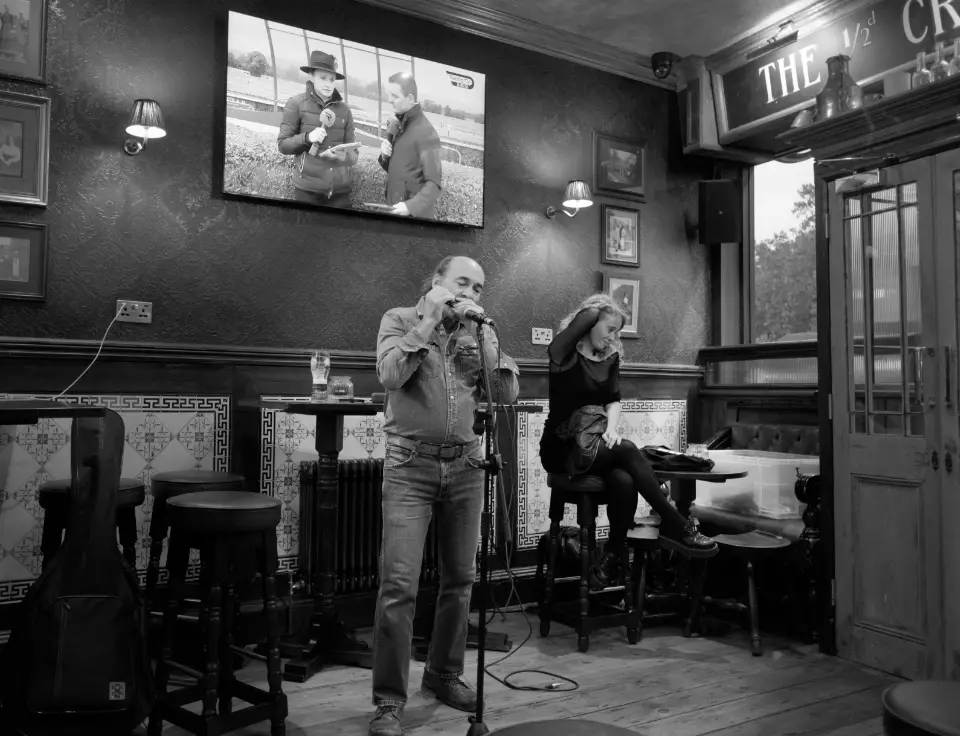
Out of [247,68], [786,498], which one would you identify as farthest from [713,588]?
[247,68]

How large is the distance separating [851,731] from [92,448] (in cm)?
273

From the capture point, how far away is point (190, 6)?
3871mm

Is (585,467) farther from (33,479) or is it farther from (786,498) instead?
Answer: (33,479)

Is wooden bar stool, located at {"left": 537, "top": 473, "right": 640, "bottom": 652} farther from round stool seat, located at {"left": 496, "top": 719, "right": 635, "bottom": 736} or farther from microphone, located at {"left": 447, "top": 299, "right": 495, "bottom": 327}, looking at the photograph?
round stool seat, located at {"left": 496, "top": 719, "right": 635, "bottom": 736}

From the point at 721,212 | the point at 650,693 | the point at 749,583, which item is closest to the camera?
the point at 650,693

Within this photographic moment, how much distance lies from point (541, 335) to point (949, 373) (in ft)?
7.51

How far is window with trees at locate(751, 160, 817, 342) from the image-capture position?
17.4 ft

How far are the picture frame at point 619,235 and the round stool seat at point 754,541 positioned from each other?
2002mm

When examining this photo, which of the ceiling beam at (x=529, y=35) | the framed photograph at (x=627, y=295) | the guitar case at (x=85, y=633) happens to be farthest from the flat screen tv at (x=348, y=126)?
the guitar case at (x=85, y=633)

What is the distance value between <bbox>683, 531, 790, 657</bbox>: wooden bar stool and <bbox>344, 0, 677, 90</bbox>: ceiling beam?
3.14 meters

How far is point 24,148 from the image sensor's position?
3.50m

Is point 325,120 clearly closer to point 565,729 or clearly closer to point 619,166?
point 619,166

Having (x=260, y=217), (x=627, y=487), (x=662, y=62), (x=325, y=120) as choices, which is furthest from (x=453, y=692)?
(x=662, y=62)

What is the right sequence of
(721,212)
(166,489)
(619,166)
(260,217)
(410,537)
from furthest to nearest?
(721,212) → (619,166) → (260,217) → (166,489) → (410,537)
